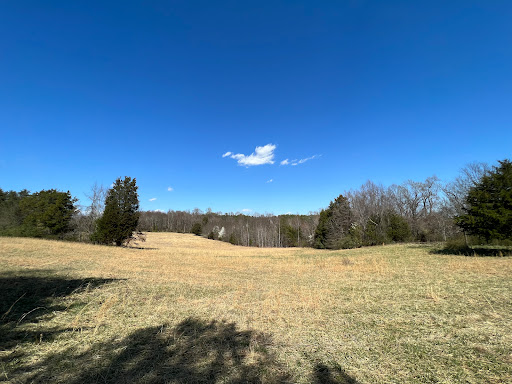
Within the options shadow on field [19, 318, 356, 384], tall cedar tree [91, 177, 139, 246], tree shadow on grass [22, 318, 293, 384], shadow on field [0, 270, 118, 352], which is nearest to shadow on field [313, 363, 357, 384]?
shadow on field [19, 318, 356, 384]

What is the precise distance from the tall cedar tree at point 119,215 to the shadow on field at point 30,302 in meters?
20.2

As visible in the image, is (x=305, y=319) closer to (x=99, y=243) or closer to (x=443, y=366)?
(x=443, y=366)

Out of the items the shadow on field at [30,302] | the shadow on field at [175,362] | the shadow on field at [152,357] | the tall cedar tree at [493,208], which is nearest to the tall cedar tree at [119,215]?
the shadow on field at [30,302]

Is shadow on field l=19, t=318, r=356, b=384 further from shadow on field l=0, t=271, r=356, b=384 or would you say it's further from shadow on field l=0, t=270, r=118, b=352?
shadow on field l=0, t=270, r=118, b=352

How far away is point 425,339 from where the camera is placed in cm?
493

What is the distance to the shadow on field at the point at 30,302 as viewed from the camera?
197 inches

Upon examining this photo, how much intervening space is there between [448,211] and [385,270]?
35.6 meters

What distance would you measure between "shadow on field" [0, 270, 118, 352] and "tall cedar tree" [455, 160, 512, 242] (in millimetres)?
22071

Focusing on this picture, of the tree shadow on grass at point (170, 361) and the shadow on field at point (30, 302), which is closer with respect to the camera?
the tree shadow on grass at point (170, 361)

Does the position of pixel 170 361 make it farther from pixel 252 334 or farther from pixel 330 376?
pixel 330 376

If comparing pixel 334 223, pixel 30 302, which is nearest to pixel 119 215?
pixel 30 302

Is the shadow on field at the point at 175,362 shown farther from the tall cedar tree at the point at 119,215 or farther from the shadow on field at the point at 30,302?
the tall cedar tree at the point at 119,215

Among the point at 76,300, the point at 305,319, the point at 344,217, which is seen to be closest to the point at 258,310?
the point at 305,319

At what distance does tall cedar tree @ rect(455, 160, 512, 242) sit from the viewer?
50.8ft
